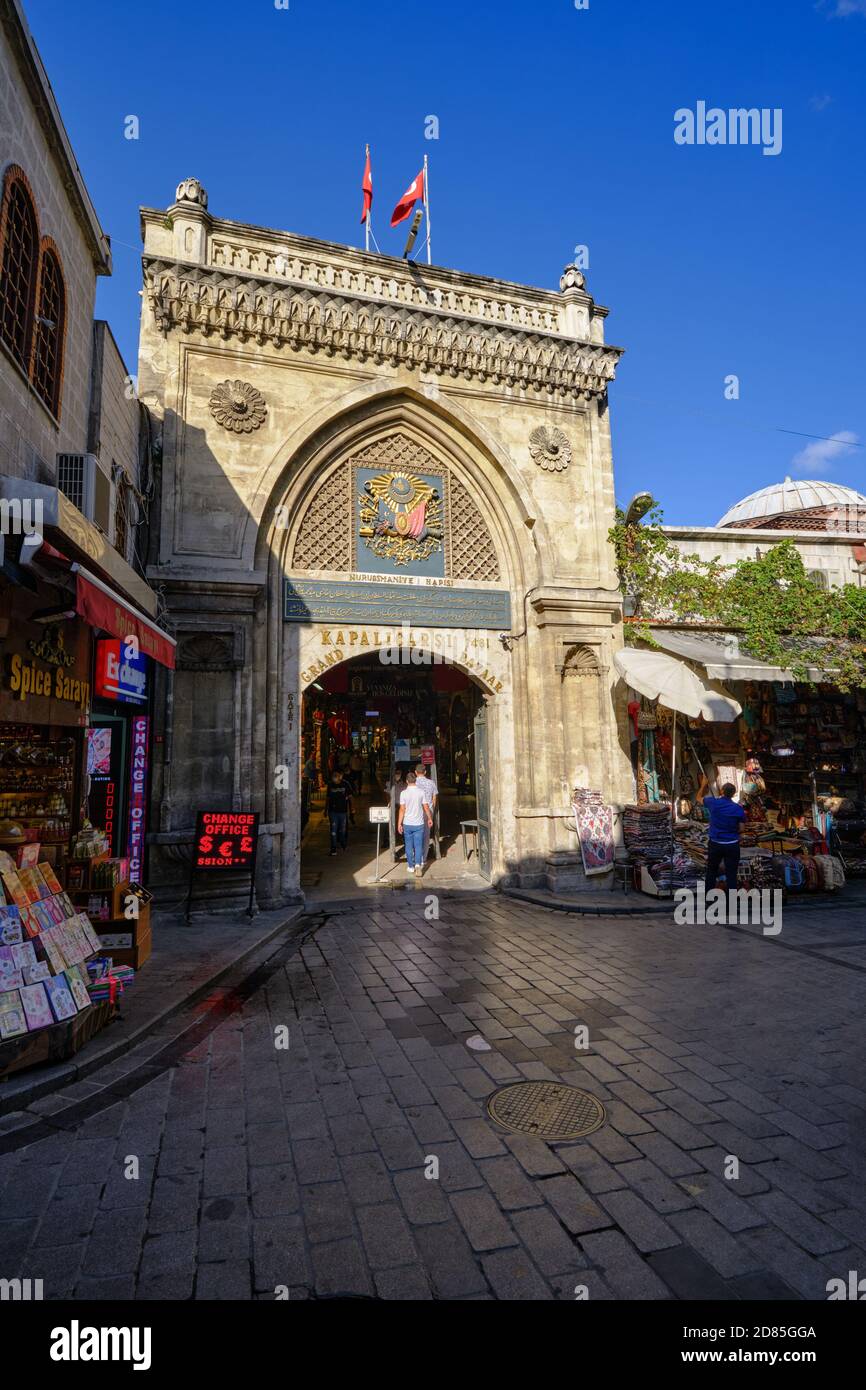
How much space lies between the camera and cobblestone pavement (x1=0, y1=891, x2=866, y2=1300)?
2740 mm

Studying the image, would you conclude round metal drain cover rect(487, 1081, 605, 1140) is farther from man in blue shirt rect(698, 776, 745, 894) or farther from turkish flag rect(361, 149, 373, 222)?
turkish flag rect(361, 149, 373, 222)

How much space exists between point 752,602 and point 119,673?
1111 centimetres

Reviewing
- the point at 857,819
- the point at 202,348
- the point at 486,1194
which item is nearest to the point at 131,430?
the point at 202,348

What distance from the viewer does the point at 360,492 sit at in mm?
11352

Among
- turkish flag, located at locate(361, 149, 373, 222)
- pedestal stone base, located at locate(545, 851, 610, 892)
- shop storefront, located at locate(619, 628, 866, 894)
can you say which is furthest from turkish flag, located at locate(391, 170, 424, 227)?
pedestal stone base, located at locate(545, 851, 610, 892)

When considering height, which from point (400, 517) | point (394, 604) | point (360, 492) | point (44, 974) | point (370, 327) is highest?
point (370, 327)

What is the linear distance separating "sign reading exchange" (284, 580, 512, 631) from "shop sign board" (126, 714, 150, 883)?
9.31ft

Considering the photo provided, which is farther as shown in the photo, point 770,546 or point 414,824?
point 770,546

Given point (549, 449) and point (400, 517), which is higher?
point (549, 449)

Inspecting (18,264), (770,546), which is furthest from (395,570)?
(770,546)

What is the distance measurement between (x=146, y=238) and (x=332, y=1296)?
41.5ft

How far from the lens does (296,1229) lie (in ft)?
9.78

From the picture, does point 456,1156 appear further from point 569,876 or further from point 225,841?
point 569,876

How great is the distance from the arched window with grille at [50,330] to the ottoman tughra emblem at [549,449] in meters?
7.77
